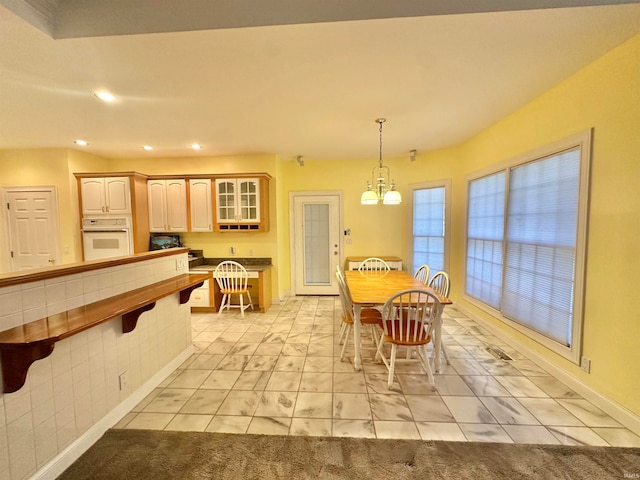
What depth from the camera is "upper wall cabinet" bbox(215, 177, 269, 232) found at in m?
4.46

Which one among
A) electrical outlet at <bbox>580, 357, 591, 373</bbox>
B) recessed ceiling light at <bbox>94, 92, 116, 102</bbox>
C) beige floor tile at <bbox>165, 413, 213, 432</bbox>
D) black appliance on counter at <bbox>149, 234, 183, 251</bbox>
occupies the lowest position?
beige floor tile at <bbox>165, 413, 213, 432</bbox>

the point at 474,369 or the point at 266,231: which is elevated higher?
the point at 266,231

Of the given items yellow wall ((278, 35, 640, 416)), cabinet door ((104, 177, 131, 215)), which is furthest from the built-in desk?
yellow wall ((278, 35, 640, 416))

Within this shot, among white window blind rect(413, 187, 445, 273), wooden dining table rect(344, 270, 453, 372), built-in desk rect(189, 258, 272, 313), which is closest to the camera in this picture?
wooden dining table rect(344, 270, 453, 372)

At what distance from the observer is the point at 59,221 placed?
4234 mm

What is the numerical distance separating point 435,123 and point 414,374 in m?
2.85

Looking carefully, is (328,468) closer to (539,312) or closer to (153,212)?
(539,312)

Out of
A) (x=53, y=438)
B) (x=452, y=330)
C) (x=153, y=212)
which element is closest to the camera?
(x=53, y=438)

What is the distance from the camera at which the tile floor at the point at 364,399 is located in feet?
6.15

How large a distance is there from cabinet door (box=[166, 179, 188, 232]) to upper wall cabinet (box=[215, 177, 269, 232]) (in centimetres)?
56

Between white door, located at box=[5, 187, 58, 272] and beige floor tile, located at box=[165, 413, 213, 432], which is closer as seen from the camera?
beige floor tile, located at box=[165, 413, 213, 432]

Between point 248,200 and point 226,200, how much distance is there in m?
0.37

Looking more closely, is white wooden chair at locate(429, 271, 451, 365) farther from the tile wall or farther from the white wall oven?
the white wall oven

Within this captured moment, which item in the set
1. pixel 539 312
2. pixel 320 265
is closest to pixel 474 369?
pixel 539 312
